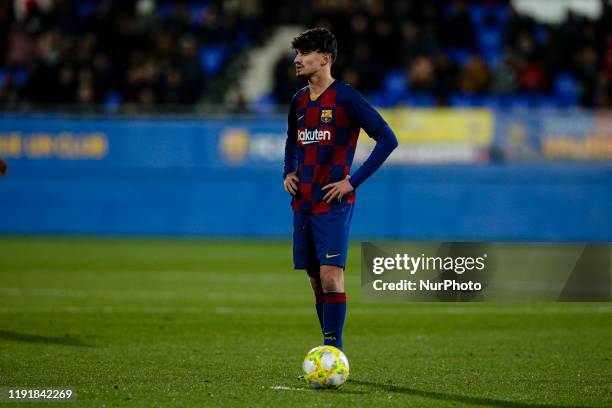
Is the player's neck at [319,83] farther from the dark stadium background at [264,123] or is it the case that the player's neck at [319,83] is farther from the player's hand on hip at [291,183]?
the dark stadium background at [264,123]

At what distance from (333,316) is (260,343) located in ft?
6.56

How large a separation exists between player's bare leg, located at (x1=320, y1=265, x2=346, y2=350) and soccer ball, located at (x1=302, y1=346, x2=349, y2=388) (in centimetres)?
40

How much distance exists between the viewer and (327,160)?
265 inches

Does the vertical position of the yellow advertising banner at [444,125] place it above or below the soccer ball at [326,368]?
above

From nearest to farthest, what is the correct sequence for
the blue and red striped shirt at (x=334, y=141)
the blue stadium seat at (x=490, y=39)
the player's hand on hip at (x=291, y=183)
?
1. the blue and red striped shirt at (x=334, y=141)
2. the player's hand on hip at (x=291, y=183)
3. the blue stadium seat at (x=490, y=39)

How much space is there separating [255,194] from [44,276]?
8.30 metres

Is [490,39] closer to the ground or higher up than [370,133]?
higher up

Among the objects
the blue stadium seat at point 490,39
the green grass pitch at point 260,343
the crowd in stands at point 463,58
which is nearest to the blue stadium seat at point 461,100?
the crowd in stands at point 463,58

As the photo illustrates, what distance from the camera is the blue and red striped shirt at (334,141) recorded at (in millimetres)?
6691

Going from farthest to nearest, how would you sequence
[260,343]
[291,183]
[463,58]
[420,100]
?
[463,58]
[420,100]
[260,343]
[291,183]

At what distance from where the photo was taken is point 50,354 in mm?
7672

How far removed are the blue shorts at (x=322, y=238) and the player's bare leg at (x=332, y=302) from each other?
2.6 inches

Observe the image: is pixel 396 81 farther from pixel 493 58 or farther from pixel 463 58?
pixel 493 58

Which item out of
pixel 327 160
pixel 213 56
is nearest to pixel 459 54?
pixel 213 56
